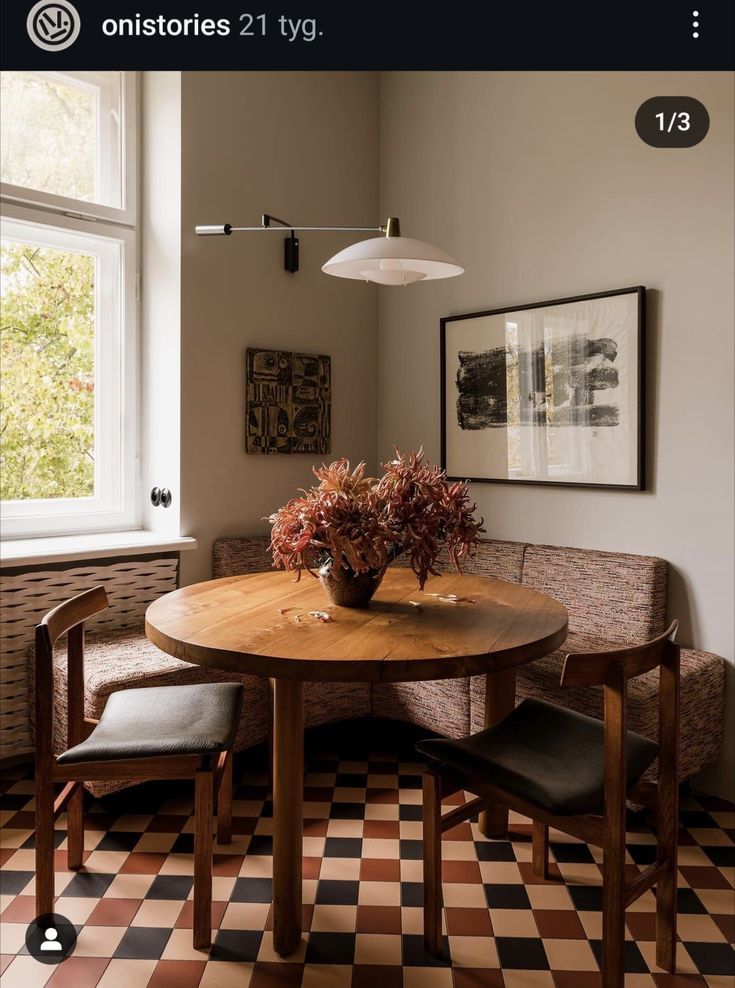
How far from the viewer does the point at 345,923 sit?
2008 millimetres

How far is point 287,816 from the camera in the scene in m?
1.90

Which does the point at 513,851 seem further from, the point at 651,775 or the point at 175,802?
the point at 175,802

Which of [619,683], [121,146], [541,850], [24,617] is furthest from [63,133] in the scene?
[541,850]

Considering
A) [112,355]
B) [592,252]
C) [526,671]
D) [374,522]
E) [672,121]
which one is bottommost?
[526,671]

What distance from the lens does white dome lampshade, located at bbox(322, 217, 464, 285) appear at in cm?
204

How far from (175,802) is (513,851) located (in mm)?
1158

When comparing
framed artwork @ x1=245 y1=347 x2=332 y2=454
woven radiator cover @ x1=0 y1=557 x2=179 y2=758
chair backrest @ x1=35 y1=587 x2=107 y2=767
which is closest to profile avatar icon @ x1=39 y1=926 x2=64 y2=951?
chair backrest @ x1=35 y1=587 x2=107 y2=767

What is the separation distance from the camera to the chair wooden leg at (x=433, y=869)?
1.86m

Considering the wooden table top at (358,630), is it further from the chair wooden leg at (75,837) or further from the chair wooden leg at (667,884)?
the chair wooden leg at (75,837)

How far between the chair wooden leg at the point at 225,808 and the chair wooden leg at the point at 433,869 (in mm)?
635

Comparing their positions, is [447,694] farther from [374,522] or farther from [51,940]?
[51,940]
